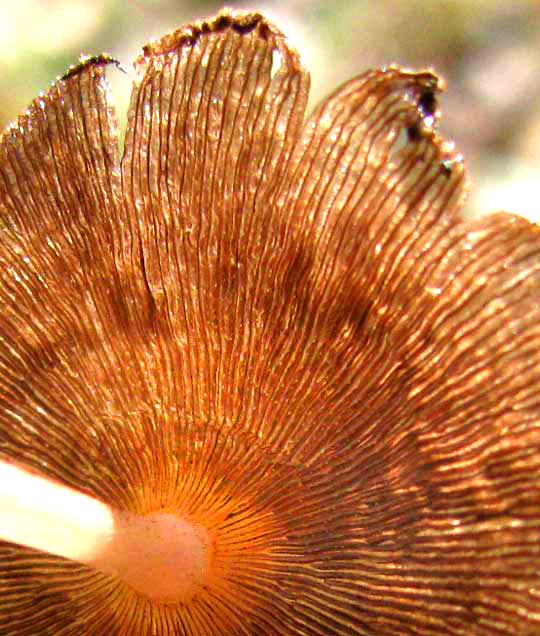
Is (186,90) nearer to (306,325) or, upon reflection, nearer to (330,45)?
(306,325)

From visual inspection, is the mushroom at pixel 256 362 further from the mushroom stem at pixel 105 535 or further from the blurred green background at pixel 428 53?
the blurred green background at pixel 428 53

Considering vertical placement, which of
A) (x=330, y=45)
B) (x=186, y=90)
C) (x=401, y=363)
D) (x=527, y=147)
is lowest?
(x=401, y=363)

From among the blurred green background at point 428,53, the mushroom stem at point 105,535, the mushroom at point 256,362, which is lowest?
the mushroom stem at point 105,535

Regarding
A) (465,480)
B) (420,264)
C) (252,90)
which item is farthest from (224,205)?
(465,480)

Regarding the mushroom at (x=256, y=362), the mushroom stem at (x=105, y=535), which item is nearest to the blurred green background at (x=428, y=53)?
the mushroom at (x=256, y=362)

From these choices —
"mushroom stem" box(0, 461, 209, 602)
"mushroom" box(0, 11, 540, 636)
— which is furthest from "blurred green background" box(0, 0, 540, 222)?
"mushroom stem" box(0, 461, 209, 602)

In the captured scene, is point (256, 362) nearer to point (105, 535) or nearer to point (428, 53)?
point (105, 535)

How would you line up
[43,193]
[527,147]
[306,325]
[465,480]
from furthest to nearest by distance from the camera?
[527,147]
[43,193]
[306,325]
[465,480]

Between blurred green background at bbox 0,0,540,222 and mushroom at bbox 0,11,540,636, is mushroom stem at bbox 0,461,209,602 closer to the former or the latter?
mushroom at bbox 0,11,540,636
